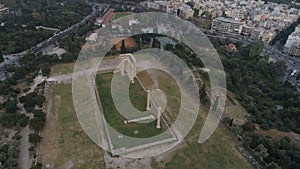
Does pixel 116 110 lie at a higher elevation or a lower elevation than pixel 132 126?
higher

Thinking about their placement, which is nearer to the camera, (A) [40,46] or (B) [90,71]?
(B) [90,71]

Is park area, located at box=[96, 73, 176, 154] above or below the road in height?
below

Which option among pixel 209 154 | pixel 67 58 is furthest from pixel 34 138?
pixel 67 58

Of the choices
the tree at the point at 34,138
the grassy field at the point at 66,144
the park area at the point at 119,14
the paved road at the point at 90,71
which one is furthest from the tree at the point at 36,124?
the park area at the point at 119,14

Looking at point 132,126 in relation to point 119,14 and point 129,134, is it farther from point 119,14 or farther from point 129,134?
point 119,14

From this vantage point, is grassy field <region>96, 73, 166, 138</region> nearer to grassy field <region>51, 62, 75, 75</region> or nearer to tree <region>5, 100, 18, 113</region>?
grassy field <region>51, 62, 75, 75</region>

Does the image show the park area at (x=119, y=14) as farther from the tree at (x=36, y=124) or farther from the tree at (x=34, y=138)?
the tree at (x=34, y=138)

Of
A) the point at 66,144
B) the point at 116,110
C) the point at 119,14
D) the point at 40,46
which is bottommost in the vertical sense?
the point at 66,144

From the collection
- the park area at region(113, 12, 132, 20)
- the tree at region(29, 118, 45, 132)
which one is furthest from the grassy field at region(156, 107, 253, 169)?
the park area at region(113, 12, 132, 20)

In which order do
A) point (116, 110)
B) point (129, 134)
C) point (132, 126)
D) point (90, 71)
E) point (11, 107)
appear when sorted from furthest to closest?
1. point (90, 71)
2. point (116, 110)
3. point (11, 107)
4. point (132, 126)
5. point (129, 134)
